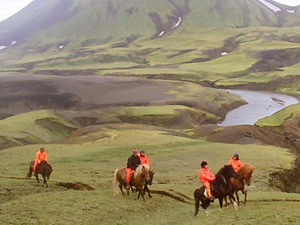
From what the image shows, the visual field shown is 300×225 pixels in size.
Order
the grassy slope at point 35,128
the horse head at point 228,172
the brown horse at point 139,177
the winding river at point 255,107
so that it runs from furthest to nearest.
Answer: the winding river at point 255,107
the grassy slope at point 35,128
the brown horse at point 139,177
the horse head at point 228,172

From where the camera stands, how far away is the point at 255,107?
137 meters

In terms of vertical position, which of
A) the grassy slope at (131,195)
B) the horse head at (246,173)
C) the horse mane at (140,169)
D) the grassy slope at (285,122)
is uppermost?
the horse mane at (140,169)

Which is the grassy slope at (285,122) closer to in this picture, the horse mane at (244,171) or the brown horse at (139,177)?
the horse mane at (244,171)

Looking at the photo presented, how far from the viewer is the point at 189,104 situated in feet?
415

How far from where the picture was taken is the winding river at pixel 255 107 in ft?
384

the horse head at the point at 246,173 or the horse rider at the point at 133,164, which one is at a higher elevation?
the horse rider at the point at 133,164

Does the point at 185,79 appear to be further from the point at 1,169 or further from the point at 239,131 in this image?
the point at 1,169

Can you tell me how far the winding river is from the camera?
117m

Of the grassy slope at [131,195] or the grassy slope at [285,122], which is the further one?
the grassy slope at [285,122]

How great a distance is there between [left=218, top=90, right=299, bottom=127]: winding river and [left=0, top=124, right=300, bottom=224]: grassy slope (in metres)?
51.9

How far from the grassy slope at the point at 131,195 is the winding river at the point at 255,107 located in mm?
51910

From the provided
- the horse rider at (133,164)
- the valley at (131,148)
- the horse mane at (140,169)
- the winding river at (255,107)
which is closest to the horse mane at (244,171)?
the valley at (131,148)

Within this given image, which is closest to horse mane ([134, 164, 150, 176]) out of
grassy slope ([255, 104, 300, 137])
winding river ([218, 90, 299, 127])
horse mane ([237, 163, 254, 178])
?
horse mane ([237, 163, 254, 178])

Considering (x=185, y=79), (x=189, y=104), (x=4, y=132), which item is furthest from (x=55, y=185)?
(x=185, y=79)
